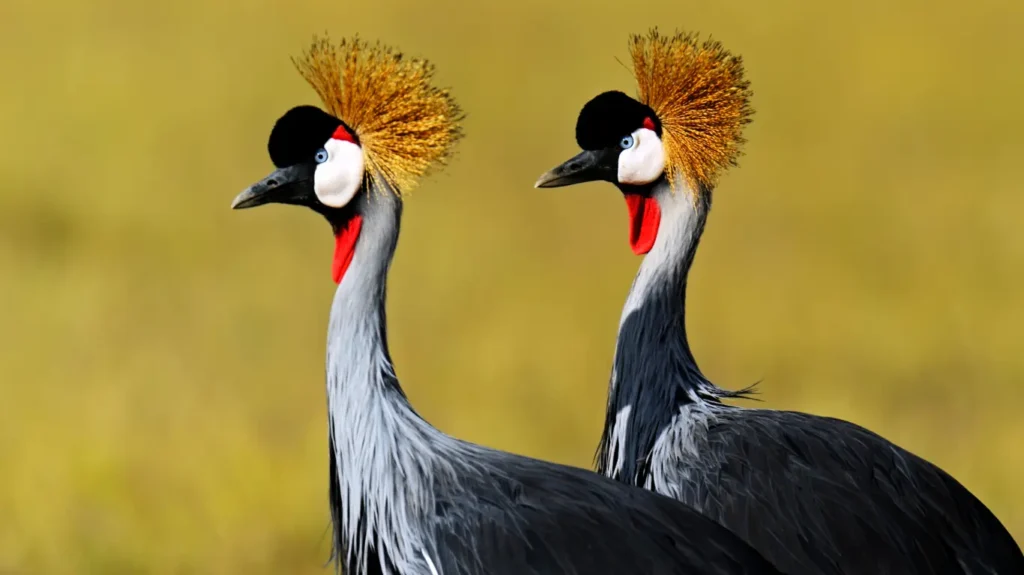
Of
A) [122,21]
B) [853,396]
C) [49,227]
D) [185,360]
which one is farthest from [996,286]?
[122,21]

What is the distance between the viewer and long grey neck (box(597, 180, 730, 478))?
423 centimetres

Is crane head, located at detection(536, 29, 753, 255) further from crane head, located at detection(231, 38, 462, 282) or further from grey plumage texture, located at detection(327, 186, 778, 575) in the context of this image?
grey plumage texture, located at detection(327, 186, 778, 575)

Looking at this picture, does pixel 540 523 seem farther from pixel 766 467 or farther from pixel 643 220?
pixel 643 220

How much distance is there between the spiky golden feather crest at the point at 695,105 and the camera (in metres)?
4.31

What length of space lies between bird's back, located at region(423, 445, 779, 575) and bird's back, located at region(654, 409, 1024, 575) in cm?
45

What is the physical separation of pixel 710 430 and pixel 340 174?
1.15 metres

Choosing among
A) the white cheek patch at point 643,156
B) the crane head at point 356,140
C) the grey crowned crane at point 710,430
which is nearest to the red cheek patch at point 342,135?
the crane head at point 356,140

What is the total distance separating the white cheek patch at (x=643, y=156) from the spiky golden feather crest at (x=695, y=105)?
0.02 metres

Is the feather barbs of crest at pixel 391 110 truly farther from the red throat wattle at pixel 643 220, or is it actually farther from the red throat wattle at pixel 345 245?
the red throat wattle at pixel 643 220

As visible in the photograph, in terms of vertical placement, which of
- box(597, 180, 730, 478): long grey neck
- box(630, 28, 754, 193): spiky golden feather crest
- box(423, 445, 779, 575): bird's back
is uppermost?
box(630, 28, 754, 193): spiky golden feather crest

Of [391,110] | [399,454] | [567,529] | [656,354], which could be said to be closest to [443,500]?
[399,454]

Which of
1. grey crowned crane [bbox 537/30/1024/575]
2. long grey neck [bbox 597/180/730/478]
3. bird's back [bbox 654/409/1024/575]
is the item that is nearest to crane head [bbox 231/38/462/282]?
grey crowned crane [bbox 537/30/1024/575]

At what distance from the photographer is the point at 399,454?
11.7ft

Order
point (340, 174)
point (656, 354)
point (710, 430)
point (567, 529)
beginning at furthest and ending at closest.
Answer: point (656, 354)
point (710, 430)
point (340, 174)
point (567, 529)
